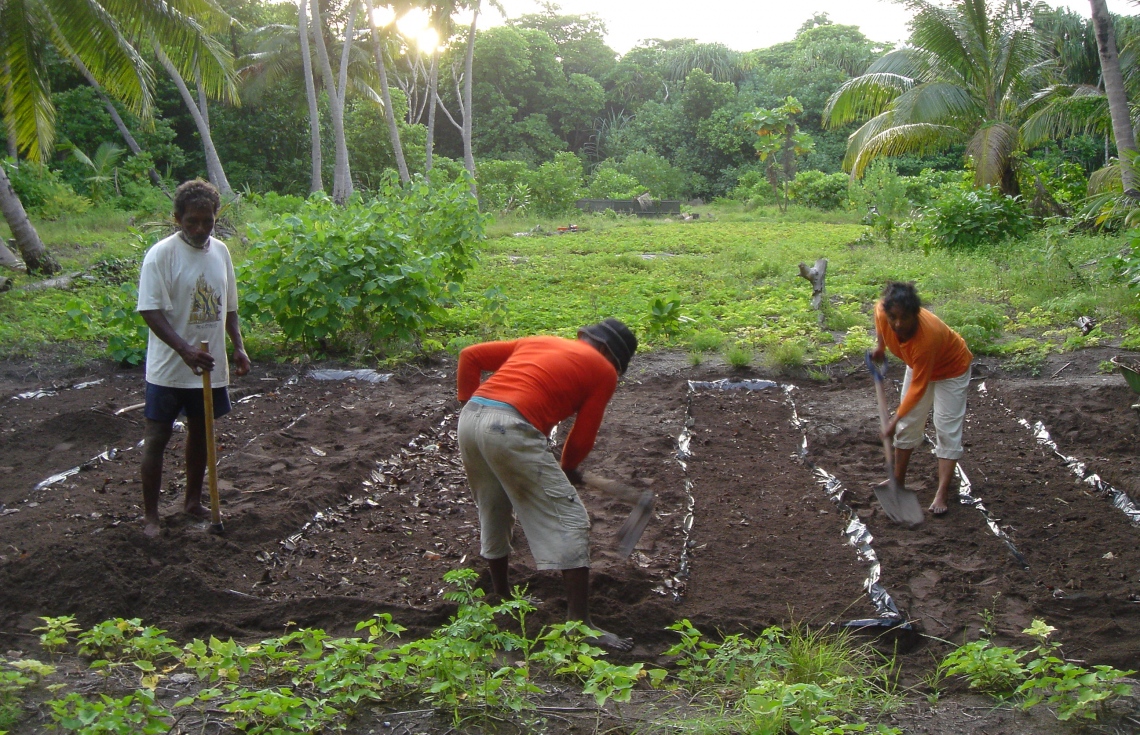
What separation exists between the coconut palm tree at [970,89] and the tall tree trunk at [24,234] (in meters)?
13.3

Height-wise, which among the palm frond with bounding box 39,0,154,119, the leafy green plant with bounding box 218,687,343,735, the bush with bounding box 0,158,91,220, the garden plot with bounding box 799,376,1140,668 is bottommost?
the garden plot with bounding box 799,376,1140,668

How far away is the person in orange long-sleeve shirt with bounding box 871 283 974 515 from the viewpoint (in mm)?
4676

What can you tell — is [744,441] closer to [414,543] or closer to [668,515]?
[668,515]

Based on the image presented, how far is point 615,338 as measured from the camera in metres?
3.48

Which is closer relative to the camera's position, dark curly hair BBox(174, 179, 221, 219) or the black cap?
the black cap

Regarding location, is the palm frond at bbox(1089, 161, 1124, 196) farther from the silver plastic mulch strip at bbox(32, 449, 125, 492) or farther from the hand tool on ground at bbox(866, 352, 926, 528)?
the silver plastic mulch strip at bbox(32, 449, 125, 492)

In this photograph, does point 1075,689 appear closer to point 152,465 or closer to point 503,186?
point 152,465

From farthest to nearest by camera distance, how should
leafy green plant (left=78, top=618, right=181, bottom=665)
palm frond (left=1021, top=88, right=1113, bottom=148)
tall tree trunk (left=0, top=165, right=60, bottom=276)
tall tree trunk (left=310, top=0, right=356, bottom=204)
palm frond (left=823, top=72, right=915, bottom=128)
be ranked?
1. tall tree trunk (left=310, top=0, right=356, bottom=204)
2. palm frond (left=823, top=72, right=915, bottom=128)
3. palm frond (left=1021, top=88, right=1113, bottom=148)
4. tall tree trunk (left=0, top=165, right=60, bottom=276)
5. leafy green plant (left=78, top=618, right=181, bottom=665)

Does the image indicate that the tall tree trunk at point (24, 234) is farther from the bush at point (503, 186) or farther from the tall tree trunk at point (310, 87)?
the bush at point (503, 186)

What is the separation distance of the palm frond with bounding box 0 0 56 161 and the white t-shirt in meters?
8.64

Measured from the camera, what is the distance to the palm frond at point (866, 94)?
17453mm

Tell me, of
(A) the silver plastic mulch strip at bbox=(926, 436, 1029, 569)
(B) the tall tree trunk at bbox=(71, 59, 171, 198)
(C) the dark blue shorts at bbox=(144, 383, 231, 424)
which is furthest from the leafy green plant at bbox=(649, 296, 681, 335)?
(B) the tall tree trunk at bbox=(71, 59, 171, 198)

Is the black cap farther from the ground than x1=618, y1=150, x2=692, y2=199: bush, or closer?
closer

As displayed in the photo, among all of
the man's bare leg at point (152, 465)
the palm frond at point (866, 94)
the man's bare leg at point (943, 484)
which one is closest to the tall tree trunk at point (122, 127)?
the palm frond at point (866, 94)
